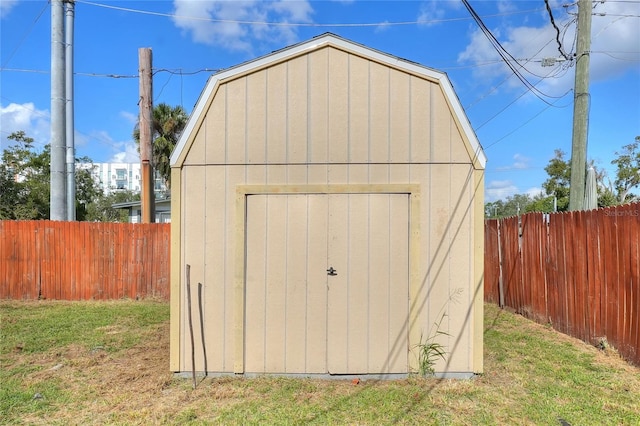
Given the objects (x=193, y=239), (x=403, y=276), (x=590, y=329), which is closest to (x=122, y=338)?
(x=193, y=239)

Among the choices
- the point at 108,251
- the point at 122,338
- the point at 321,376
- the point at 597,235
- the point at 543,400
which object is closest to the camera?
the point at 543,400

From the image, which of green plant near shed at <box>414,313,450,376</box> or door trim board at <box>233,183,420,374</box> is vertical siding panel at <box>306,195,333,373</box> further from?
green plant near shed at <box>414,313,450,376</box>

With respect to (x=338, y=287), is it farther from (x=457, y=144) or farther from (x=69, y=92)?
(x=69, y=92)

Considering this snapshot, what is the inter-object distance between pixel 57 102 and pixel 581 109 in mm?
10582

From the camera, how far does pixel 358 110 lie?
159 inches

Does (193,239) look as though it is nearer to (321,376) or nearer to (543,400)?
(321,376)

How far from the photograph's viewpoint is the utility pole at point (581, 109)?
6668 mm

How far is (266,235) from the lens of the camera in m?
4.06

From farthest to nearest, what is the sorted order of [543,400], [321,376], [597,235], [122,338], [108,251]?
[108,251], [122,338], [597,235], [321,376], [543,400]

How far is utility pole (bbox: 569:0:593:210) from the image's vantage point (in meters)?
6.67

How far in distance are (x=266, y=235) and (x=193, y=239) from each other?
772mm

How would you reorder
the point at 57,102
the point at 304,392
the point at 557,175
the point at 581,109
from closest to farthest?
the point at 304,392
the point at 581,109
the point at 57,102
the point at 557,175

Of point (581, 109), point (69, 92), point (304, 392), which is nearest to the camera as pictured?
point (304, 392)

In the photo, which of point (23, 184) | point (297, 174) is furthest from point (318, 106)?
point (23, 184)
